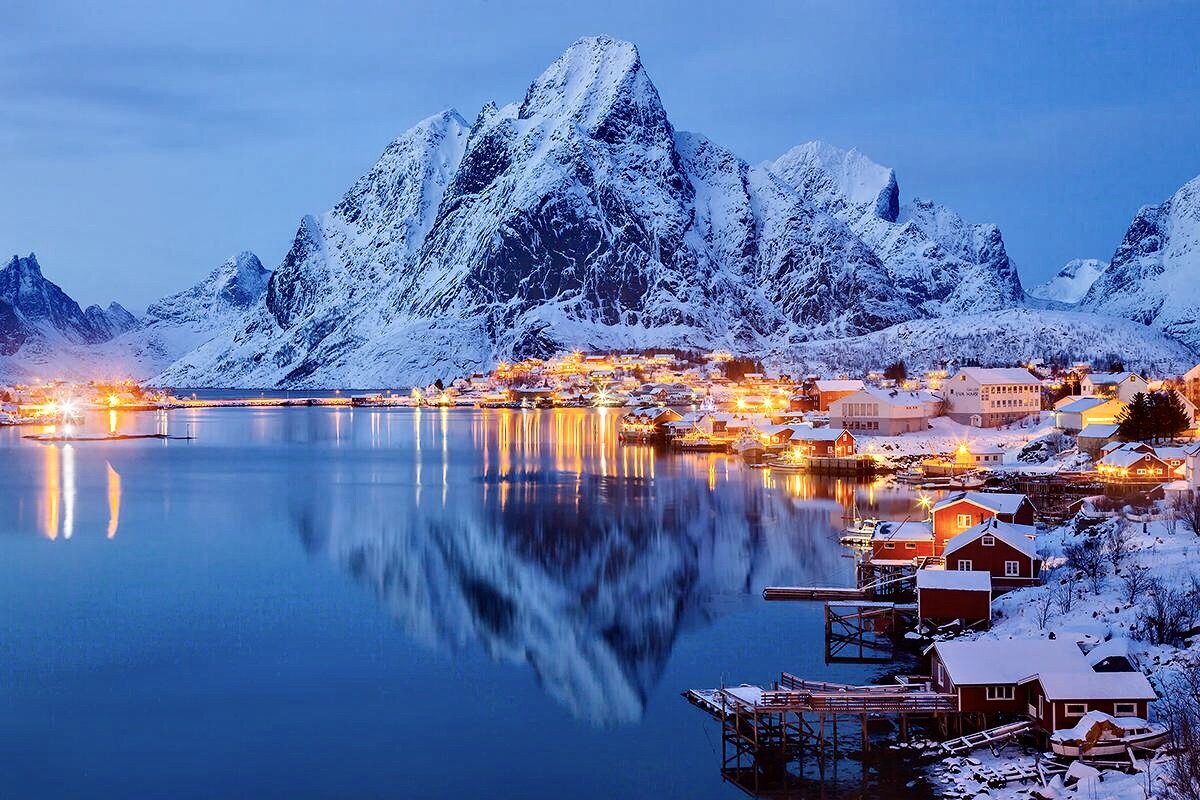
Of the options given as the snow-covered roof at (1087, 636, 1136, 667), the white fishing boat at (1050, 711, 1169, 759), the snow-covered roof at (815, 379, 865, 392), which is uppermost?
the snow-covered roof at (815, 379, 865, 392)

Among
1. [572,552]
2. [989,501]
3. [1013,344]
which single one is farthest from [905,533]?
[1013,344]

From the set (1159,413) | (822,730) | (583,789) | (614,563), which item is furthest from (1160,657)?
(1159,413)

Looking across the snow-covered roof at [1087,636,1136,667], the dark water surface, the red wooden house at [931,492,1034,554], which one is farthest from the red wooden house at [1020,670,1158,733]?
the red wooden house at [931,492,1034,554]

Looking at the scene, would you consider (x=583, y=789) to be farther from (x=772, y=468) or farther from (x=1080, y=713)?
(x=772, y=468)

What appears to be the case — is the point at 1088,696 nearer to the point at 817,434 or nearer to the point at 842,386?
the point at 817,434

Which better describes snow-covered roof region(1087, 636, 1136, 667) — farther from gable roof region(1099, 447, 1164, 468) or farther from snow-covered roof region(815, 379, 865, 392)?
snow-covered roof region(815, 379, 865, 392)
